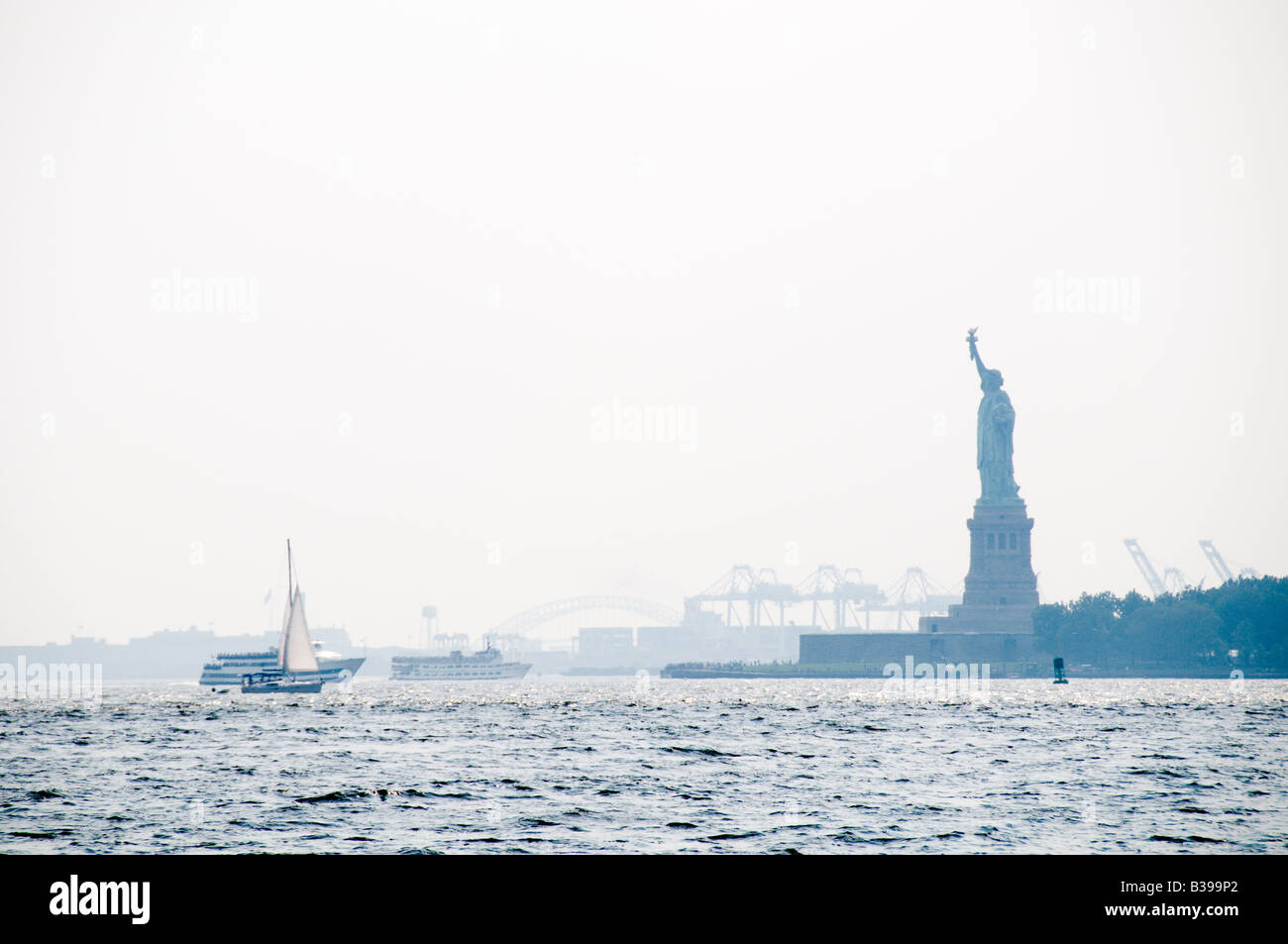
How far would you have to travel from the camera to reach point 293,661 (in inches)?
7067

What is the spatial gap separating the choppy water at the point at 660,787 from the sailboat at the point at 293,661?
89.8 meters

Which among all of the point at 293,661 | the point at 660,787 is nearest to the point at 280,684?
the point at 293,661

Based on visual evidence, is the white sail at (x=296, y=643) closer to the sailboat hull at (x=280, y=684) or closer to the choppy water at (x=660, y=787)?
the sailboat hull at (x=280, y=684)

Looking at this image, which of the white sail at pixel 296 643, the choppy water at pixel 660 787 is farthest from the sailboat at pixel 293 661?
the choppy water at pixel 660 787

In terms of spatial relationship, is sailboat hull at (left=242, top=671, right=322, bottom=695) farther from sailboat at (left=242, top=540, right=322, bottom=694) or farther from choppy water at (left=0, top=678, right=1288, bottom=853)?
choppy water at (left=0, top=678, right=1288, bottom=853)

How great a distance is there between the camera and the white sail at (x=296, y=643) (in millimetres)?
176875

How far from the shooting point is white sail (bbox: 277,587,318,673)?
580 feet

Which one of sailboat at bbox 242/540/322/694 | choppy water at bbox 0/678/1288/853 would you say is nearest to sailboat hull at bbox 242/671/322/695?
sailboat at bbox 242/540/322/694

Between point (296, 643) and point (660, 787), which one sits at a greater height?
point (296, 643)

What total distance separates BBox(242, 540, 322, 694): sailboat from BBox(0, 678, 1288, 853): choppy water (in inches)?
3534

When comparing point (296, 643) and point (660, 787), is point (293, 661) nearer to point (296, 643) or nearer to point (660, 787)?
point (296, 643)

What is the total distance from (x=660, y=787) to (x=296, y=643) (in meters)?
141
